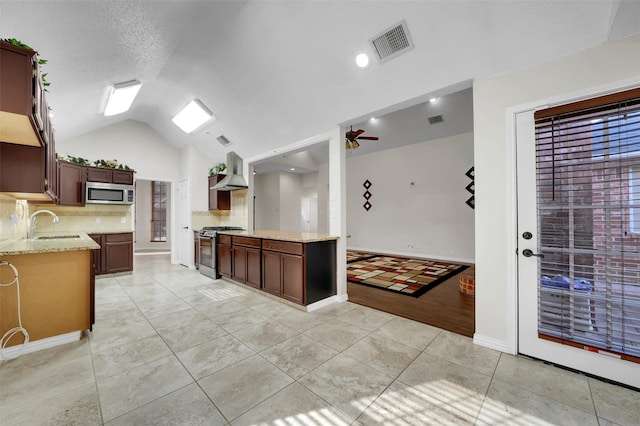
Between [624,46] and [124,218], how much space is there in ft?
25.6

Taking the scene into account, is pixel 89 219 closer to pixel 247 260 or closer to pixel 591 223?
pixel 247 260

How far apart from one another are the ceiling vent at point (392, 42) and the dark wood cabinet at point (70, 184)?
5.82 meters

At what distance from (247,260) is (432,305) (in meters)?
2.84

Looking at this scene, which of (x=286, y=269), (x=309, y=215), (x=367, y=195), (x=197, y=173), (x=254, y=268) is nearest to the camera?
(x=286, y=269)

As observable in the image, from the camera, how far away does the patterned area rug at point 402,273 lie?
422 centimetres

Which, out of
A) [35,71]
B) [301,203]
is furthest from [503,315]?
[301,203]

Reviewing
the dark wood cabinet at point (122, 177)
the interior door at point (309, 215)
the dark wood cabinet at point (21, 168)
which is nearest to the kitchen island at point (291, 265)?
the dark wood cabinet at point (21, 168)

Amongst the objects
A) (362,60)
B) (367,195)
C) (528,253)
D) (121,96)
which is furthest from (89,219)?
(528,253)

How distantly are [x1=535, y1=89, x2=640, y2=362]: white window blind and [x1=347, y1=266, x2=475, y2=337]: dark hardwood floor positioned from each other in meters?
0.86

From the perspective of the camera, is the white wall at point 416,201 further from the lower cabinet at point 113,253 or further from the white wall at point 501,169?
the lower cabinet at point 113,253

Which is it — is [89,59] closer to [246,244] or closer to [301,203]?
[246,244]

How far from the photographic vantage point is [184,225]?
6449 mm

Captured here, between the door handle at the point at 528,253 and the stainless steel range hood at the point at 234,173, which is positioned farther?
the stainless steel range hood at the point at 234,173

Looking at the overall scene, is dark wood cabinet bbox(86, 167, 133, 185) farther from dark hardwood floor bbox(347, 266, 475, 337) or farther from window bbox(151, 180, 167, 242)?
dark hardwood floor bbox(347, 266, 475, 337)
